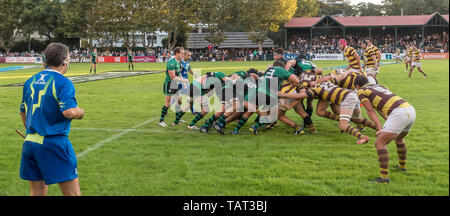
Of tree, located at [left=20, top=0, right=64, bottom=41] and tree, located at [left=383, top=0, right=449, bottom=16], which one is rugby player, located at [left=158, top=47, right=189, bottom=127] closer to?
tree, located at [left=20, top=0, right=64, bottom=41]

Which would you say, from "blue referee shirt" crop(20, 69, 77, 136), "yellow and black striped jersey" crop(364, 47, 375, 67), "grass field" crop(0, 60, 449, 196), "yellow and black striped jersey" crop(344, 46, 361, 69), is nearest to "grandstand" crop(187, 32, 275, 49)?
"yellow and black striped jersey" crop(364, 47, 375, 67)

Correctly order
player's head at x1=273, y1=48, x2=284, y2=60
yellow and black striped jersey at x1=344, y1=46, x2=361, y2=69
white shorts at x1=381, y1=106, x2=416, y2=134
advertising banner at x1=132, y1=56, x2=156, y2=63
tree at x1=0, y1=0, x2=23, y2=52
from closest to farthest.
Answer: white shorts at x1=381, y1=106, x2=416, y2=134, player's head at x1=273, y1=48, x2=284, y2=60, yellow and black striped jersey at x1=344, y1=46, x2=361, y2=69, advertising banner at x1=132, y1=56, x2=156, y2=63, tree at x1=0, y1=0, x2=23, y2=52

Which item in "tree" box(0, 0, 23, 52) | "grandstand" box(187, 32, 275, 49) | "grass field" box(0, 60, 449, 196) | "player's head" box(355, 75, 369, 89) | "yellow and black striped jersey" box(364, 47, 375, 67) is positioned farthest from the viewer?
"grandstand" box(187, 32, 275, 49)

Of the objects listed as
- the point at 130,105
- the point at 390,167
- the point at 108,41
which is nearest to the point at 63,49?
the point at 390,167

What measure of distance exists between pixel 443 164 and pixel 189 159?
13.5 ft

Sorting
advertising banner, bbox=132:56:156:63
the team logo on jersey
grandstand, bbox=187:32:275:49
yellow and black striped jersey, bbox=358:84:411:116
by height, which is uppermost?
grandstand, bbox=187:32:275:49

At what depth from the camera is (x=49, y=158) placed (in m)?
4.11

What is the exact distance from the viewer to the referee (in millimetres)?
4059

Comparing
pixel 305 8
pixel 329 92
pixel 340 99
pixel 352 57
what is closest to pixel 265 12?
pixel 305 8

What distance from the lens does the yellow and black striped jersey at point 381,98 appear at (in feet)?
19.9

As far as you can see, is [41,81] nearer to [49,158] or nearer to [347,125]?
[49,158]

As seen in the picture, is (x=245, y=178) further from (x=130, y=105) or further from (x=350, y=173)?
(x=130, y=105)

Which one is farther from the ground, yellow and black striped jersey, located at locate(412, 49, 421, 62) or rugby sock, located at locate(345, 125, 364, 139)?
yellow and black striped jersey, located at locate(412, 49, 421, 62)

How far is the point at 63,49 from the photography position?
419 centimetres
